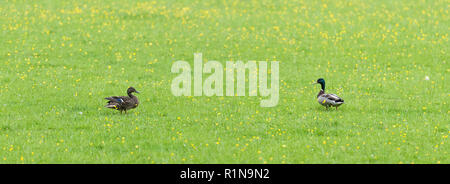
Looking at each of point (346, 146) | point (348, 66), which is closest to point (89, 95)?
point (346, 146)

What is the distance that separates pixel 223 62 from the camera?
26.3 metres

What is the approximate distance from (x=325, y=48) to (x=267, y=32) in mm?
4621

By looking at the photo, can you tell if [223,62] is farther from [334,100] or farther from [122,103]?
[122,103]

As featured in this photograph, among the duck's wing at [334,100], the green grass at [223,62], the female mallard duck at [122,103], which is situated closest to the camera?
the green grass at [223,62]

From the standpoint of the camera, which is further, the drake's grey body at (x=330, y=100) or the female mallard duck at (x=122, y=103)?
the drake's grey body at (x=330, y=100)

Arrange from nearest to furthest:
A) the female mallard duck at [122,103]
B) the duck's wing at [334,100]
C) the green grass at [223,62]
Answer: the green grass at [223,62] → the female mallard duck at [122,103] → the duck's wing at [334,100]

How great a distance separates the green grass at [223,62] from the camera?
13.3 meters

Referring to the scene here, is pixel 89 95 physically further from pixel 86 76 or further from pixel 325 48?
pixel 325 48

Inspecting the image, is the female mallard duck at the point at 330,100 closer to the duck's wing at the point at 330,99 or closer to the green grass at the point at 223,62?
the duck's wing at the point at 330,99

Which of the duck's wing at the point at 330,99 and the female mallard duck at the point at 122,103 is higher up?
the duck's wing at the point at 330,99

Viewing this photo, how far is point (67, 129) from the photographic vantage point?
587 inches

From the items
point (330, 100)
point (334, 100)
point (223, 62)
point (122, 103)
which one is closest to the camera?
point (122, 103)

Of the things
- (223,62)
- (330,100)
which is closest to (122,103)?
(330,100)

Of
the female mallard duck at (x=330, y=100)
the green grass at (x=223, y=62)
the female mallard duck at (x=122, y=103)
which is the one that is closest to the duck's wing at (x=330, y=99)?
the female mallard duck at (x=330, y=100)
